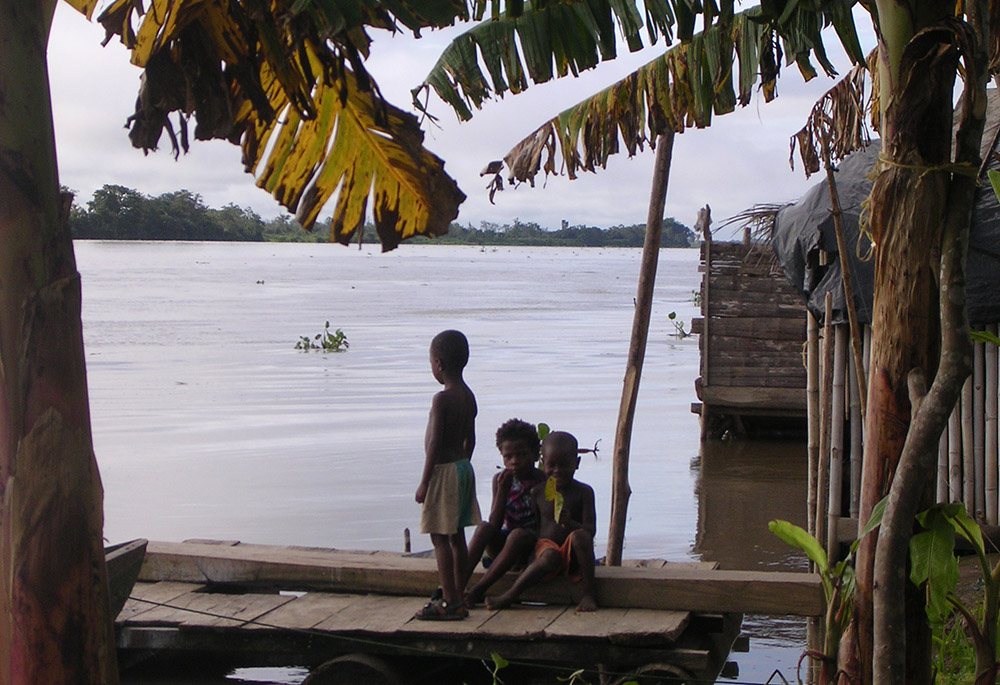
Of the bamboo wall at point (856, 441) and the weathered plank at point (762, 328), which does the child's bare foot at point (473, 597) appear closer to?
the bamboo wall at point (856, 441)

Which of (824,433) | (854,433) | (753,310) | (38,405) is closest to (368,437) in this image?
(753,310)

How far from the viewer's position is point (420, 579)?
5.11 meters

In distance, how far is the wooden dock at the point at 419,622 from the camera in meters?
4.46

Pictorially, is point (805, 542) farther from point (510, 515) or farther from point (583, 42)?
point (583, 42)

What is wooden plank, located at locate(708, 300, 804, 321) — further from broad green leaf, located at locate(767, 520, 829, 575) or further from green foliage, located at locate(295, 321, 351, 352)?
green foliage, located at locate(295, 321, 351, 352)

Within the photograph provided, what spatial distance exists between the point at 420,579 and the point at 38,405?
2850mm

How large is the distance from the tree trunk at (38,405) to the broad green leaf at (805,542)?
2264 millimetres

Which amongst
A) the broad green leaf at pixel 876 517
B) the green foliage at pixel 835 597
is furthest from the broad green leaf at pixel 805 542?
the broad green leaf at pixel 876 517

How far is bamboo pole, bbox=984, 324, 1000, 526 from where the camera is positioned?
620 cm

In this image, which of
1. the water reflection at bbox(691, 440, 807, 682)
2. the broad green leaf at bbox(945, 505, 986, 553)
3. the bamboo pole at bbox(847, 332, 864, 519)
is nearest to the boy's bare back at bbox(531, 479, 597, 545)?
the water reflection at bbox(691, 440, 807, 682)

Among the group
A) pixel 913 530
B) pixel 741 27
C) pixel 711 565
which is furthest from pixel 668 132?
pixel 913 530

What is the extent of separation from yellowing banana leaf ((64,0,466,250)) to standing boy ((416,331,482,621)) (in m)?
0.89

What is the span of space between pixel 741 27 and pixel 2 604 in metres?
4.43

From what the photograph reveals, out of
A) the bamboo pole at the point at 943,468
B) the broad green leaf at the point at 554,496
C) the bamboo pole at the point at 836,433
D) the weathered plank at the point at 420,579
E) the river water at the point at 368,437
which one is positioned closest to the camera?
the weathered plank at the point at 420,579
